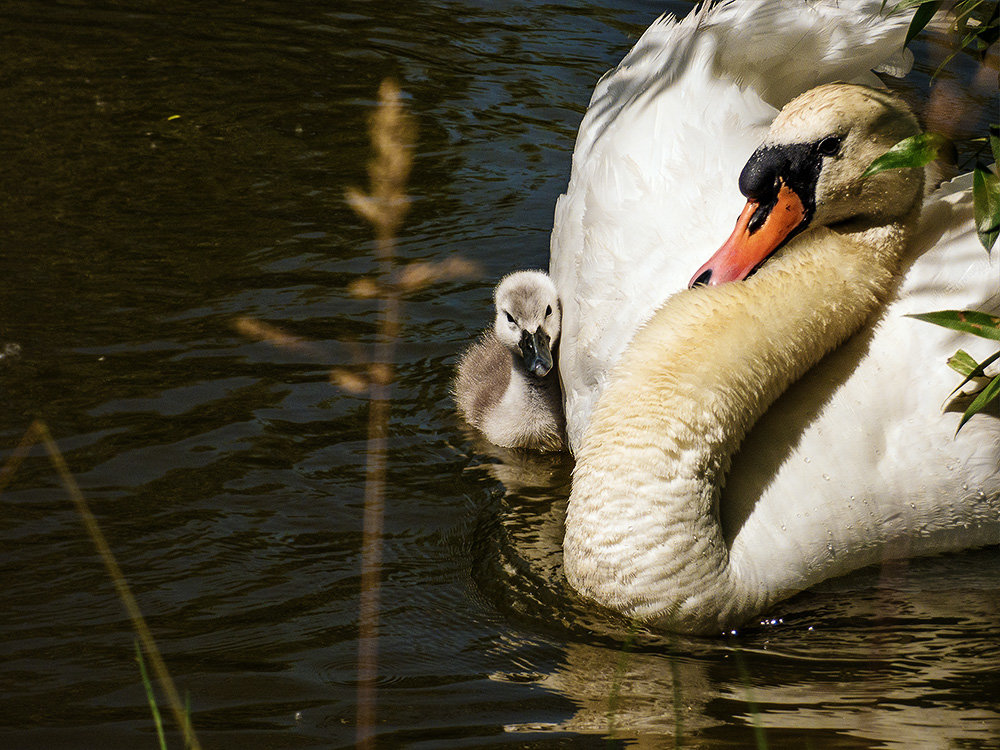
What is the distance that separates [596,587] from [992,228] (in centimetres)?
145

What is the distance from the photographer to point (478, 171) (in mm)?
7059

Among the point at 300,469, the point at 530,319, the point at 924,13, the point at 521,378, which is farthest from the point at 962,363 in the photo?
the point at 300,469

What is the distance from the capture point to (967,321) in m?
3.40

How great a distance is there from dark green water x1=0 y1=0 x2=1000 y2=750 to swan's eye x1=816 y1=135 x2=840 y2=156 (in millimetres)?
1296

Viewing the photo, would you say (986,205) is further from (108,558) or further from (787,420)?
(108,558)

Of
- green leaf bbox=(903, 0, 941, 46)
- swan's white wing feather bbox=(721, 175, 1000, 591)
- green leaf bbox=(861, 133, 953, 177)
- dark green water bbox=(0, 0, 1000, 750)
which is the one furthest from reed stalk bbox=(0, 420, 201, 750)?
green leaf bbox=(903, 0, 941, 46)

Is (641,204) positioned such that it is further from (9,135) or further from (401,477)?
(9,135)

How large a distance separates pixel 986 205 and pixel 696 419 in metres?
1.02

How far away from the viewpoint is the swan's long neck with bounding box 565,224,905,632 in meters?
3.60

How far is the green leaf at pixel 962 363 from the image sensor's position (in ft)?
11.8

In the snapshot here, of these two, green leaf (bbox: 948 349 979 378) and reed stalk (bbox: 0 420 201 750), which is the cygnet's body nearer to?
reed stalk (bbox: 0 420 201 750)

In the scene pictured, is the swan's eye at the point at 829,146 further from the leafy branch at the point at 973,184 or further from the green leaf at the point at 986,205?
the green leaf at the point at 986,205

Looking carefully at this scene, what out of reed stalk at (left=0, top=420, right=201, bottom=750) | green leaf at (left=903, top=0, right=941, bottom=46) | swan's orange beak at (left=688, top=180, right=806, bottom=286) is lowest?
reed stalk at (left=0, top=420, right=201, bottom=750)

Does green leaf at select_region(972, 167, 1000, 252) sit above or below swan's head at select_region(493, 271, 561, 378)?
below
